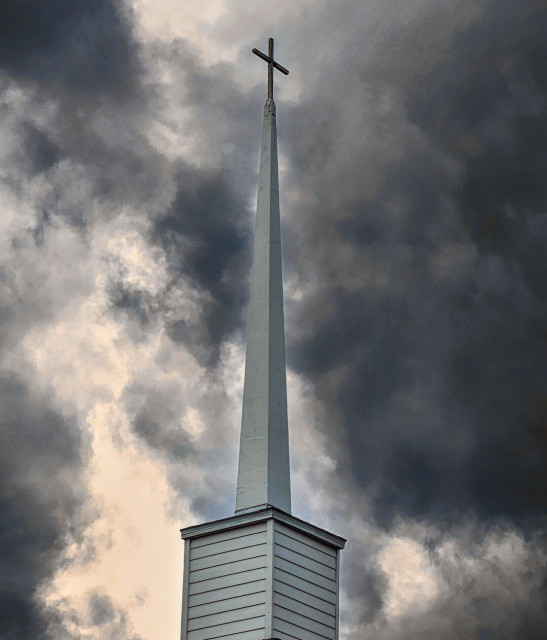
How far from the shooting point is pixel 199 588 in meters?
27.0

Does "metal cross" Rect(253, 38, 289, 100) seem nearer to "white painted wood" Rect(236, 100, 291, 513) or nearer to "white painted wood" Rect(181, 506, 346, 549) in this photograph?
"white painted wood" Rect(236, 100, 291, 513)

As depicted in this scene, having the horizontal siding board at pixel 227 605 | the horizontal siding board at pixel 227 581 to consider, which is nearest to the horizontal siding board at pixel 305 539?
the horizontal siding board at pixel 227 581

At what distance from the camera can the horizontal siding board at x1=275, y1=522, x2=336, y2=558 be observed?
2648 centimetres

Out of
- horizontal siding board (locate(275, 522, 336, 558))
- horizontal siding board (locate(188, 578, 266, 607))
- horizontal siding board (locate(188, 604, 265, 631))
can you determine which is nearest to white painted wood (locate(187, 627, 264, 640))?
horizontal siding board (locate(188, 604, 265, 631))

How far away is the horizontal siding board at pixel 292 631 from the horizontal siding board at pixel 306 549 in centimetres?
163

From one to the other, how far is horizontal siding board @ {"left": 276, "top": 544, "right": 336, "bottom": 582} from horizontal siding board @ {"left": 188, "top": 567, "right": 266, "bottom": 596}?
23.9 inches

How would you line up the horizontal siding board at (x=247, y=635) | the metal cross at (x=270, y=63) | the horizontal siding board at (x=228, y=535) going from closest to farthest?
the horizontal siding board at (x=247, y=635), the horizontal siding board at (x=228, y=535), the metal cross at (x=270, y=63)

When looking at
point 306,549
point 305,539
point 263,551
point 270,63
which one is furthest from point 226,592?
point 270,63

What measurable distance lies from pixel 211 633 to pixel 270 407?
19.2ft

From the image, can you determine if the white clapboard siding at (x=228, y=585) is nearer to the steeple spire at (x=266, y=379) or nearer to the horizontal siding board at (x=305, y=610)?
the horizontal siding board at (x=305, y=610)

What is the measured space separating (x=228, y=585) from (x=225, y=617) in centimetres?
74

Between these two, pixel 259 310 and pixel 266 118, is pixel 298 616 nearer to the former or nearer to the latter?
pixel 259 310

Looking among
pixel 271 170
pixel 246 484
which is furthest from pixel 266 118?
pixel 246 484

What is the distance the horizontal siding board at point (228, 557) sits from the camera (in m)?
26.2
